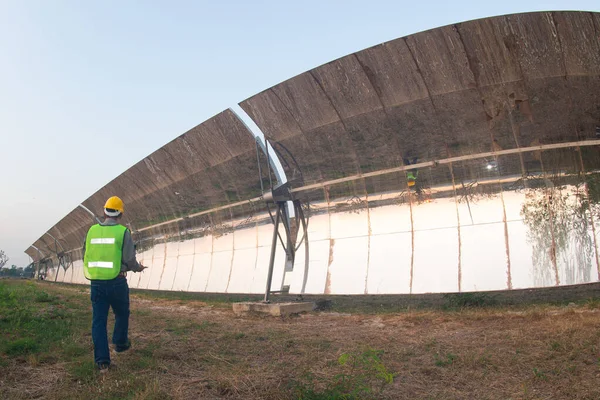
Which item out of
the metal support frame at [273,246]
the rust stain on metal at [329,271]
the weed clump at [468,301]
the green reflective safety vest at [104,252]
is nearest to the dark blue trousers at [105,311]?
the green reflective safety vest at [104,252]

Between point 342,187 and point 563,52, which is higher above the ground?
point 563,52

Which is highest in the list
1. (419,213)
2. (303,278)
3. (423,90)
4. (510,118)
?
(423,90)

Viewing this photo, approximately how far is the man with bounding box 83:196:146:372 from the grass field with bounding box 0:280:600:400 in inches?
16.7

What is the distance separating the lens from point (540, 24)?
8.05 meters

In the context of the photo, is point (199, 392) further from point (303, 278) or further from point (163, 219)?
point (163, 219)

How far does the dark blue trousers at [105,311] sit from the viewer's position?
4508 millimetres

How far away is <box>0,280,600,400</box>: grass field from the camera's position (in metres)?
3.62

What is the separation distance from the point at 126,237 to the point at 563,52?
7995mm

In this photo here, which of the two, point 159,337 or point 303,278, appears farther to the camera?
point 303,278

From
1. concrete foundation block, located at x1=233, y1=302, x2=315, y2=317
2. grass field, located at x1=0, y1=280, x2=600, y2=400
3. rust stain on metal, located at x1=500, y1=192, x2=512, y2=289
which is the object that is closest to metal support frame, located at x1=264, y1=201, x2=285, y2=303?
concrete foundation block, located at x1=233, y1=302, x2=315, y2=317

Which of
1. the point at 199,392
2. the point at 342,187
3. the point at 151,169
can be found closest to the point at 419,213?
the point at 342,187

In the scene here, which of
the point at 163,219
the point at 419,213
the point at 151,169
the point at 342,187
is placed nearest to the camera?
the point at 419,213

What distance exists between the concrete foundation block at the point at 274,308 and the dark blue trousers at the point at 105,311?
509 cm

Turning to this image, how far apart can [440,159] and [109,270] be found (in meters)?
7.75
